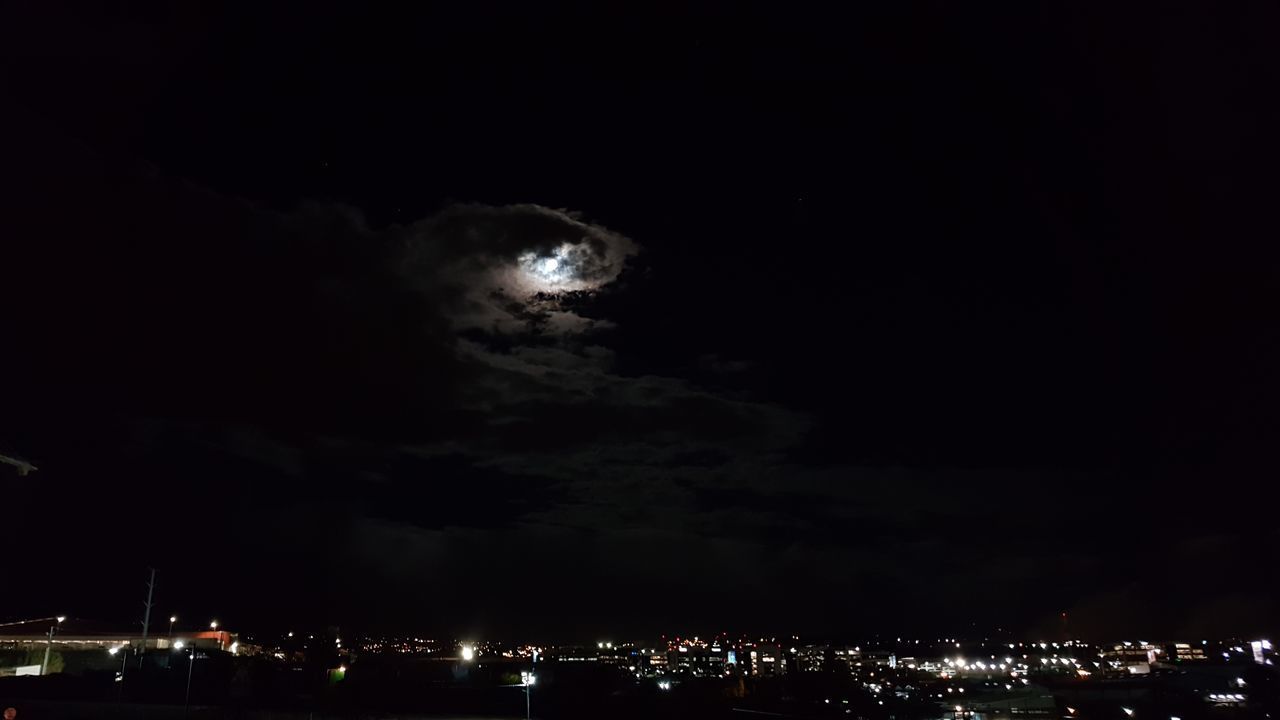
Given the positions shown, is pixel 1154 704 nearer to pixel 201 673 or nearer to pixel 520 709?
pixel 520 709

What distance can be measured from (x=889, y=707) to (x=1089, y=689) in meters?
53.5

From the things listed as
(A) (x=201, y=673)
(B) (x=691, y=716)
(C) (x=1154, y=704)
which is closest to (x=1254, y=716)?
(C) (x=1154, y=704)

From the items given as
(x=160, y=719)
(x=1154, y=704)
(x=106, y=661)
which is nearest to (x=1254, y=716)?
(x=1154, y=704)

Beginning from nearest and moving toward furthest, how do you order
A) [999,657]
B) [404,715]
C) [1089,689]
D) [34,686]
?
1. [404,715]
2. [34,686]
3. [1089,689]
4. [999,657]

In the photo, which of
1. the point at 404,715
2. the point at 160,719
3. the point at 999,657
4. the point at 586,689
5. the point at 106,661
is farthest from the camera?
the point at 999,657

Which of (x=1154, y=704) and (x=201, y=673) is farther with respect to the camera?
(x=201, y=673)

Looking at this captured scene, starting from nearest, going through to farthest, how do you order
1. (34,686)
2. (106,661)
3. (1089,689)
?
(34,686) → (106,661) → (1089,689)

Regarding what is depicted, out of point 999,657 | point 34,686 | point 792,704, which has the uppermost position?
point 34,686

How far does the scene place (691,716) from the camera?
29.6 metres

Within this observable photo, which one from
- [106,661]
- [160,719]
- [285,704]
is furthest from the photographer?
[106,661]

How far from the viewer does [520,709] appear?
110ft

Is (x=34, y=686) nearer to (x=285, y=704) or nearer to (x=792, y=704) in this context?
(x=285, y=704)

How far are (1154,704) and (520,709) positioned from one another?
3476 cm

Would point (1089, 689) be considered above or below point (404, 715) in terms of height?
below
